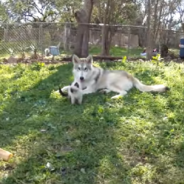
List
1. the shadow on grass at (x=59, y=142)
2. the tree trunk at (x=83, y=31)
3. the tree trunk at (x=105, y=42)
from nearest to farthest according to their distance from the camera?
the shadow on grass at (x=59, y=142) < the tree trunk at (x=83, y=31) < the tree trunk at (x=105, y=42)

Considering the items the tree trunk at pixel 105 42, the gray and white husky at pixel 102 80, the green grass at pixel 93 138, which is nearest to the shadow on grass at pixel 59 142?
the green grass at pixel 93 138

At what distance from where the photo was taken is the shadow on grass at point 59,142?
7.94 feet

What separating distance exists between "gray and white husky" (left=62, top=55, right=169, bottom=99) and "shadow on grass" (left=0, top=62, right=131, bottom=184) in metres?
0.47

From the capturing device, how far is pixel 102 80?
203 inches

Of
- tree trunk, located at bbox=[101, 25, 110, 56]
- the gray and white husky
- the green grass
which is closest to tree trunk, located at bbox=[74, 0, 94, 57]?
tree trunk, located at bbox=[101, 25, 110, 56]

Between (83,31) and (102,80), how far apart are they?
18.6 ft

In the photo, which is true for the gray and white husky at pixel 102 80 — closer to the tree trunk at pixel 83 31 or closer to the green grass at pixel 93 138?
the green grass at pixel 93 138

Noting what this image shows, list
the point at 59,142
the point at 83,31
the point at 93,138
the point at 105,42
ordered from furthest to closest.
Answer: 1. the point at 105,42
2. the point at 83,31
3. the point at 93,138
4. the point at 59,142

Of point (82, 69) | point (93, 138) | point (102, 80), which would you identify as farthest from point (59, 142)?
point (102, 80)

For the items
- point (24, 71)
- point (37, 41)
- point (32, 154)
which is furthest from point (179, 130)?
point (37, 41)

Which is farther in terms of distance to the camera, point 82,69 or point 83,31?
point 83,31

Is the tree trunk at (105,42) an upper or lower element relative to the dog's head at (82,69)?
upper

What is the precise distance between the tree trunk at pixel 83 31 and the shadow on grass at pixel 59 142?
5896 millimetres

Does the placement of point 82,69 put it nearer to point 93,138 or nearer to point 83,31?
point 93,138
